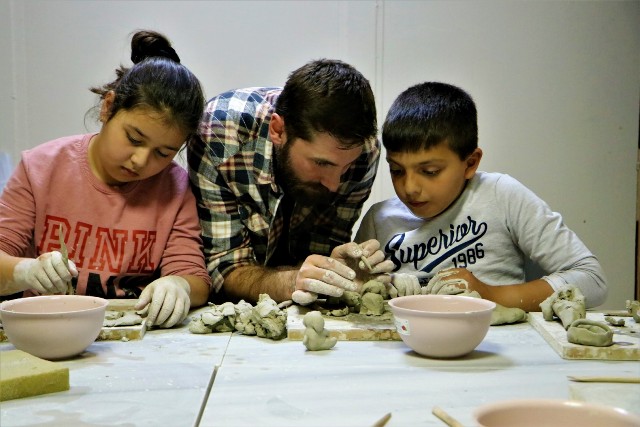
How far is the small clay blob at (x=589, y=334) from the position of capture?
50.3 inches

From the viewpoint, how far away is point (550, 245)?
196 cm

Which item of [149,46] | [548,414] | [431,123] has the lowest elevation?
[548,414]

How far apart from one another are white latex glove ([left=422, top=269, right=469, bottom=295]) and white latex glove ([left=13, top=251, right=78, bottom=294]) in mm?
861

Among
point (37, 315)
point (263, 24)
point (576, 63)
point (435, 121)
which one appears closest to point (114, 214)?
point (37, 315)

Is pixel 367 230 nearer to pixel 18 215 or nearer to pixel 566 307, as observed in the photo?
pixel 566 307

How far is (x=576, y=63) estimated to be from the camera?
330 centimetres

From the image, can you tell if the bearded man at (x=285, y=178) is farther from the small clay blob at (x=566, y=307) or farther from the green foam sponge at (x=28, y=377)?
the green foam sponge at (x=28, y=377)

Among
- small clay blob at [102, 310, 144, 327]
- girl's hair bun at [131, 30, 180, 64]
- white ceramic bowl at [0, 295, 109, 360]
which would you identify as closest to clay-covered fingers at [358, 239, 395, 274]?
small clay blob at [102, 310, 144, 327]

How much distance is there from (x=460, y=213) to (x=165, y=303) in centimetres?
101

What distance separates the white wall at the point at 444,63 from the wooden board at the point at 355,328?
1.87 m

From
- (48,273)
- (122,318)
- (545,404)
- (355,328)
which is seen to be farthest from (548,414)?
(48,273)

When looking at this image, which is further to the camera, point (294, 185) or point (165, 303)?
point (294, 185)

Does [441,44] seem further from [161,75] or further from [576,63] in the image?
[161,75]

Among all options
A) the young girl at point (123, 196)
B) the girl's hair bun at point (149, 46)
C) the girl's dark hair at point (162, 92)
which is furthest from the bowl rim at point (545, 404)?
the girl's hair bun at point (149, 46)
